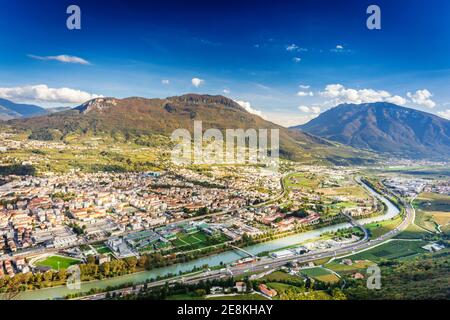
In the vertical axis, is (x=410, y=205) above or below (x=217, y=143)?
below

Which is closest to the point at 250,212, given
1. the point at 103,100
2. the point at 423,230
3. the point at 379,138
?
the point at 423,230

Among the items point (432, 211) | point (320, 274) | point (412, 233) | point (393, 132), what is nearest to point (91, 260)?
point (320, 274)

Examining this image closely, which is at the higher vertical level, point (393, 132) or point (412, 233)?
point (393, 132)

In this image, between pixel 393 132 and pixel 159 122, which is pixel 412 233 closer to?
pixel 159 122

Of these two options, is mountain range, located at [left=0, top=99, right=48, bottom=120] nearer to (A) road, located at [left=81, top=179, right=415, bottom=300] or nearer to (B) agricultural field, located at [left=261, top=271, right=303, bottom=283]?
(A) road, located at [left=81, top=179, right=415, bottom=300]

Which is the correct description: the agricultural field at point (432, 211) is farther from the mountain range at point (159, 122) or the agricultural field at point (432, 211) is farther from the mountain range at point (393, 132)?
the mountain range at point (393, 132)
